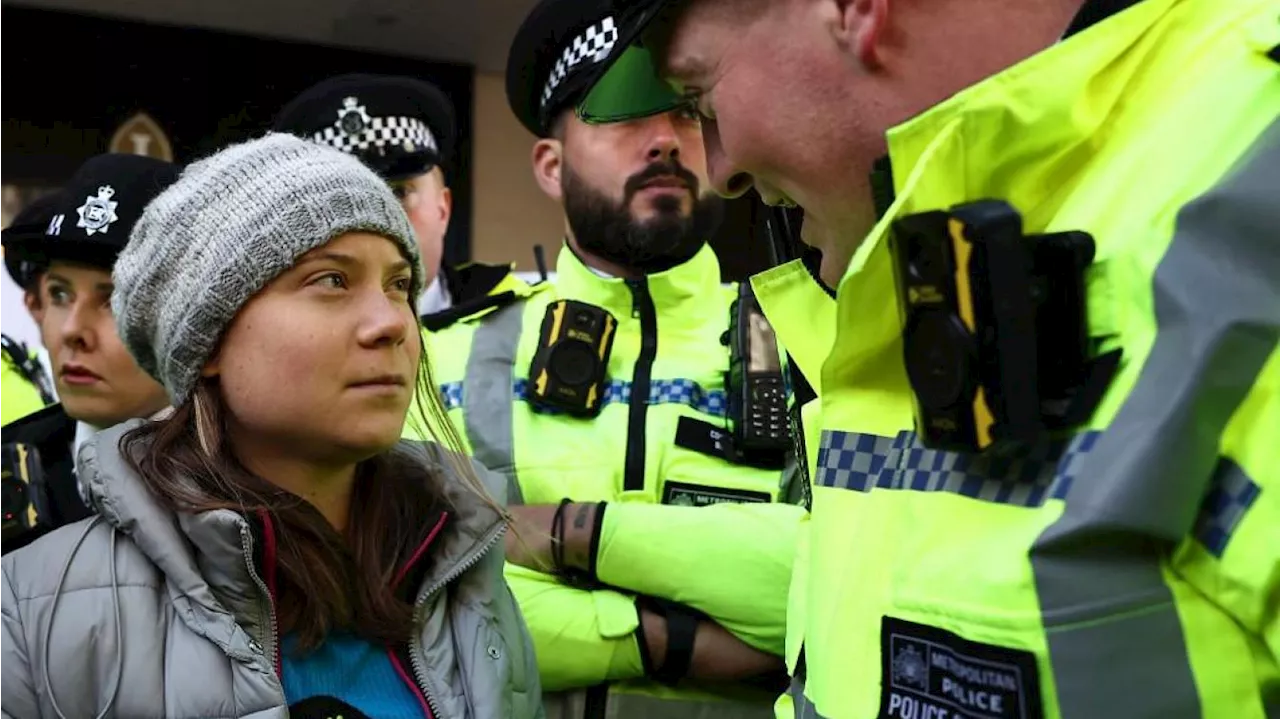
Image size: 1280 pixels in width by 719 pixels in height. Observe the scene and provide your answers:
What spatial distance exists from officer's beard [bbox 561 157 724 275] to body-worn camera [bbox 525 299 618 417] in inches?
5.9

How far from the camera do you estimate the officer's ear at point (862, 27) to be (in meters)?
0.77

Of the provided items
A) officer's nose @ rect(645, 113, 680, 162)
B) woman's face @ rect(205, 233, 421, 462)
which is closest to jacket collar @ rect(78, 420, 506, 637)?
woman's face @ rect(205, 233, 421, 462)

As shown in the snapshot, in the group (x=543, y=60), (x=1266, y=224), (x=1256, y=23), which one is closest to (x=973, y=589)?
(x=1266, y=224)

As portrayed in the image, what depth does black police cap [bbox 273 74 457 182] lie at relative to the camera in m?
2.00

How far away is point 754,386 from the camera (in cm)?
162

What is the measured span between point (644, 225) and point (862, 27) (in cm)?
103

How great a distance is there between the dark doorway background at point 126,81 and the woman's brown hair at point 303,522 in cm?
322

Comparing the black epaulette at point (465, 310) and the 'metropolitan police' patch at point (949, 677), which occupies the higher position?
the black epaulette at point (465, 310)

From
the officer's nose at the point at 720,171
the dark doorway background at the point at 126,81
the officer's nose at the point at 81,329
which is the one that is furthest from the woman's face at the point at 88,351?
the dark doorway background at the point at 126,81

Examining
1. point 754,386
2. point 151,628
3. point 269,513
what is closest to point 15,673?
point 151,628

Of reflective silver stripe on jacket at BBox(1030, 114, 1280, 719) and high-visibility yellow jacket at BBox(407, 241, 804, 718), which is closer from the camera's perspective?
reflective silver stripe on jacket at BBox(1030, 114, 1280, 719)

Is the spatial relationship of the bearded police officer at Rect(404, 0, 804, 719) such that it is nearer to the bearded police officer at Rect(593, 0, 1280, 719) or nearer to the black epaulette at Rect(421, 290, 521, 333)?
the black epaulette at Rect(421, 290, 521, 333)

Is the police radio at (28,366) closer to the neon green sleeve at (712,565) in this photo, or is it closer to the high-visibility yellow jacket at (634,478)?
the high-visibility yellow jacket at (634,478)

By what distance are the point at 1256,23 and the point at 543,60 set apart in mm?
1309
